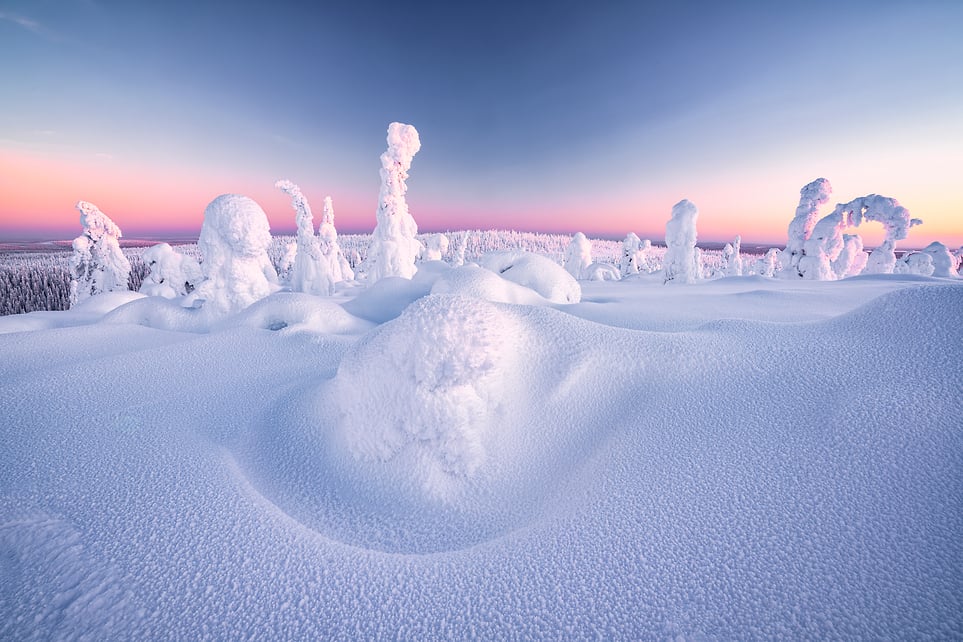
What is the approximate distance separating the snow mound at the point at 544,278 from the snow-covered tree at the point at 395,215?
9.13 m

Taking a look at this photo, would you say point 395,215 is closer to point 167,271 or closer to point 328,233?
point 328,233

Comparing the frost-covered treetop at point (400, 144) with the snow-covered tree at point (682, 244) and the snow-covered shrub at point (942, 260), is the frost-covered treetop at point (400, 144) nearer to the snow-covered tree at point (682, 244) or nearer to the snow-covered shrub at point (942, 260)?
the snow-covered tree at point (682, 244)

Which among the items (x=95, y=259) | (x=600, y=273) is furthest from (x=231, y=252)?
(x=600, y=273)

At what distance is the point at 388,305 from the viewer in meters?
8.94

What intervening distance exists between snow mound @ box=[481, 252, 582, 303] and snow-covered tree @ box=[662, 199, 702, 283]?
40.4 ft

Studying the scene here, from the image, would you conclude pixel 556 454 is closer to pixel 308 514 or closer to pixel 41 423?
pixel 308 514

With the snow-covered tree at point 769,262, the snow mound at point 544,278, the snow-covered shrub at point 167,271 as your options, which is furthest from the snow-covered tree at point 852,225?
the snow-covered shrub at point 167,271

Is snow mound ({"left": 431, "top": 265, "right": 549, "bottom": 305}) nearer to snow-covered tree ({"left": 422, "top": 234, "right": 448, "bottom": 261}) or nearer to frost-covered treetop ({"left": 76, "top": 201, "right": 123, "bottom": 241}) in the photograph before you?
frost-covered treetop ({"left": 76, "top": 201, "right": 123, "bottom": 241})

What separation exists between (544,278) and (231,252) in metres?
8.03

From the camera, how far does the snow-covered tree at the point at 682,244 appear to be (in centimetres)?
1883

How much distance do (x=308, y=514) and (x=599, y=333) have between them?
2906 millimetres

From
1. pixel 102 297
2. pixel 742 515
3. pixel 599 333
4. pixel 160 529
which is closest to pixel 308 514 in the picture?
pixel 160 529

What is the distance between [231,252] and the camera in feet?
26.8

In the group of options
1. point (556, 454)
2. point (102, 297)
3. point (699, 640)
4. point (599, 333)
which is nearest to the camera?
point (699, 640)
